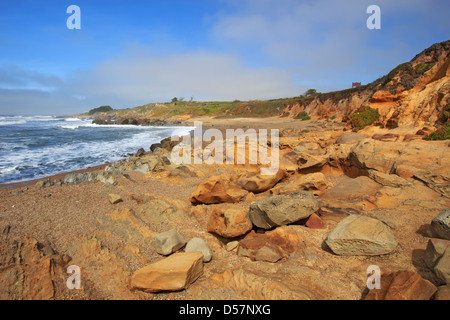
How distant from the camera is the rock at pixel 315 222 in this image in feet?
13.9

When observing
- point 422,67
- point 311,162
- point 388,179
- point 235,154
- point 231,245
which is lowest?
point 231,245

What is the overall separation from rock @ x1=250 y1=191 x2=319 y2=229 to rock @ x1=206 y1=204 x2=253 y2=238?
197 mm

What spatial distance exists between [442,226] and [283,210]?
2.08 metres

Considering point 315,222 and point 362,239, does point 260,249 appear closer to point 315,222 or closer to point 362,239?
point 315,222

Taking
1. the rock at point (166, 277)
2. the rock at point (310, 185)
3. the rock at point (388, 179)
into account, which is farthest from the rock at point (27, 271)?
the rock at point (388, 179)

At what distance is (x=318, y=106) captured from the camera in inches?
1185

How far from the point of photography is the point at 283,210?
4.17m

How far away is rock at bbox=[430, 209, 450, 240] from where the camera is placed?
10.8 ft

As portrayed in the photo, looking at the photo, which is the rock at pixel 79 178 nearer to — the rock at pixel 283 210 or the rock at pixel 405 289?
the rock at pixel 283 210

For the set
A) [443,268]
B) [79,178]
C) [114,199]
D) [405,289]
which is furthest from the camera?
[79,178]

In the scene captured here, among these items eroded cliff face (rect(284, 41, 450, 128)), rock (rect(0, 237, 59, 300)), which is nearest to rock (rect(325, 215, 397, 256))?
rock (rect(0, 237, 59, 300))

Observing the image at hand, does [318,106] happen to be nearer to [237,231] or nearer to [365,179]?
[365,179]

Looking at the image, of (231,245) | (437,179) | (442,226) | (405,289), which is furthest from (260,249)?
(437,179)

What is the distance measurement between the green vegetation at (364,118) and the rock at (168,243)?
11.6 metres
